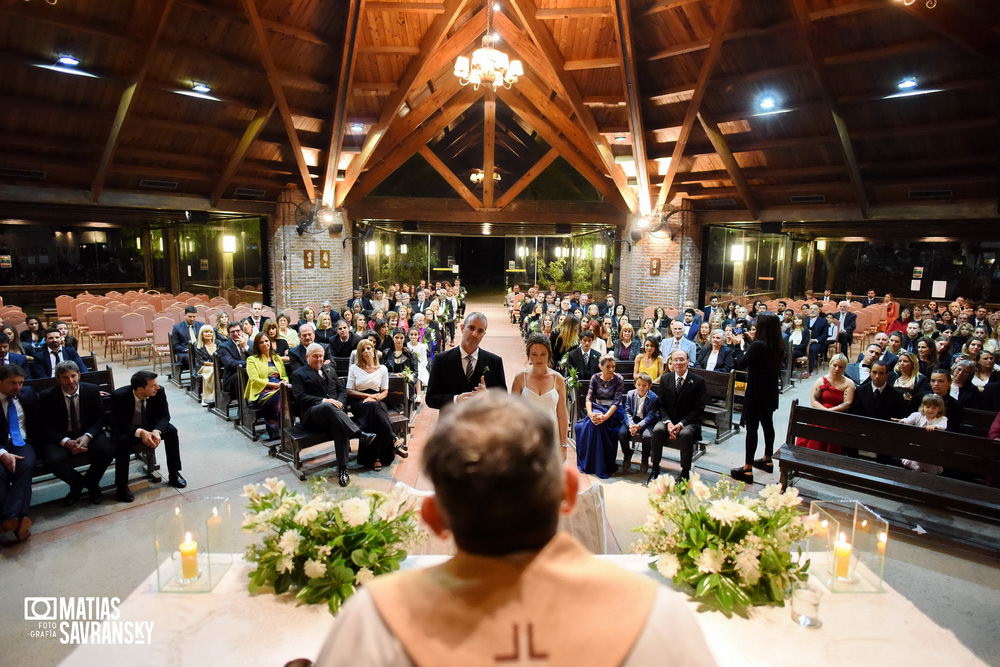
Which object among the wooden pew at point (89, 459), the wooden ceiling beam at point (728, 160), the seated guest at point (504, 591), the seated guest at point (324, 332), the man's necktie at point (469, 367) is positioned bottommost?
the wooden pew at point (89, 459)

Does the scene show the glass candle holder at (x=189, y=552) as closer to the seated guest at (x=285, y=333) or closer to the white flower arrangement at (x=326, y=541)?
the white flower arrangement at (x=326, y=541)

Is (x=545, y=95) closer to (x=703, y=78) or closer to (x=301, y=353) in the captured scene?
(x=703, y=78)

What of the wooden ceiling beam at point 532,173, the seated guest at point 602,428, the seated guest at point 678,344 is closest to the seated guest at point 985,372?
the seated guest at point 678,344

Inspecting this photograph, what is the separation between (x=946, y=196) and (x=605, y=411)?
9.58m

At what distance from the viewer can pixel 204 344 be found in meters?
8.09

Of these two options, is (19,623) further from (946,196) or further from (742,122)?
(946,196)

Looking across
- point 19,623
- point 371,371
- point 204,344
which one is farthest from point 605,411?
point 204,344

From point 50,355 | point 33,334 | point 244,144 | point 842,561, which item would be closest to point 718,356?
point 842,561

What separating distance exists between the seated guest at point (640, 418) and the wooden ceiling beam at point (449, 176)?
9535mm

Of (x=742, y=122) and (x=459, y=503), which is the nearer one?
(x=459, y=503)

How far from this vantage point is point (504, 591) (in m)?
0.76

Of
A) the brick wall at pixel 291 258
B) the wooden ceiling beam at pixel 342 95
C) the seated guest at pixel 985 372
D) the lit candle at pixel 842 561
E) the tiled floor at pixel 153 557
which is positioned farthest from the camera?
the brick wall at pixel 291 258

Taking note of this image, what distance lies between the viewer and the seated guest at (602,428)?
557 centimetres

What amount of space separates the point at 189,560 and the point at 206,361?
6349 mm
